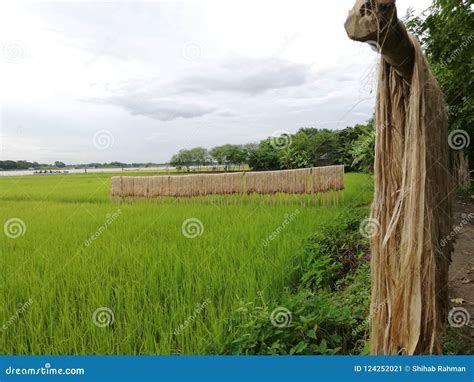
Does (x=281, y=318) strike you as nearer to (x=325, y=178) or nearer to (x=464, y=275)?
(x=464, y=275)

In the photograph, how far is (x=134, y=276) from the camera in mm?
2982

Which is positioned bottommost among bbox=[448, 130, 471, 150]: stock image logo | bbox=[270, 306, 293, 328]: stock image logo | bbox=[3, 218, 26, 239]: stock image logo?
bbox=[270, 306, 293, 328]: stock image logo

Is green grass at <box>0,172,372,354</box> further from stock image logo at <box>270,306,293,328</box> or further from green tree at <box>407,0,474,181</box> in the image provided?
green tree at <box>407,0,474,181</box>

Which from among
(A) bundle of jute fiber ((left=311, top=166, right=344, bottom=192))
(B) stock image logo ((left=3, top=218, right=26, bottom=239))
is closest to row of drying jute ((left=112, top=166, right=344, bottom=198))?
(A) bundle of jute fiber ((left=311, top=166, right=344, bottom=192))

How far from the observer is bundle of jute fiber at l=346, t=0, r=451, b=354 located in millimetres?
1413

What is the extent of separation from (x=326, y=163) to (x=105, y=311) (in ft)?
22.1

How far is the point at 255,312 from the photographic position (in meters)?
2.16

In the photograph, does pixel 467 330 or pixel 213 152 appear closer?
pixel 467 330

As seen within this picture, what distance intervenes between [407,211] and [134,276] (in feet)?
8.02

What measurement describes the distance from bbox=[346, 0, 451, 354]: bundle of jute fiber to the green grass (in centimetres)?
106

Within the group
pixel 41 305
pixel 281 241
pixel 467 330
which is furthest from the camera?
pixel 281 241

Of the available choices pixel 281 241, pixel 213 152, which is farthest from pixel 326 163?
pixel 281 241

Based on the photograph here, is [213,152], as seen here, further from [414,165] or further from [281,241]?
[414,165]

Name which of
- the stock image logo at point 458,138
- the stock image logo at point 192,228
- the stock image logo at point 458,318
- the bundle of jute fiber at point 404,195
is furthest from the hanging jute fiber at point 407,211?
the stock image logo at point 458,138
